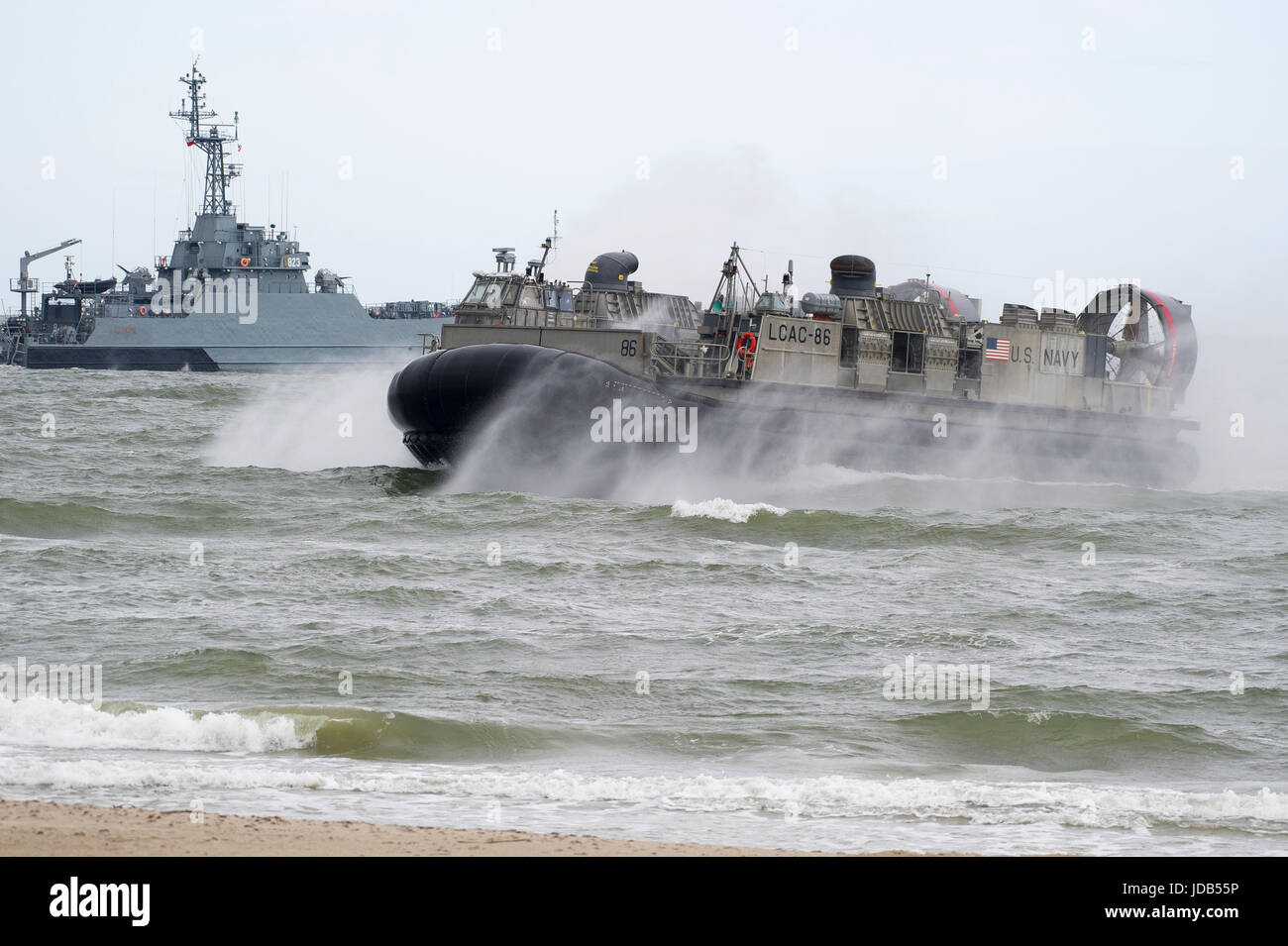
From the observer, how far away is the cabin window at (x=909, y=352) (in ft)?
65.0

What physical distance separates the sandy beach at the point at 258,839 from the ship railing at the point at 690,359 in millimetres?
13065

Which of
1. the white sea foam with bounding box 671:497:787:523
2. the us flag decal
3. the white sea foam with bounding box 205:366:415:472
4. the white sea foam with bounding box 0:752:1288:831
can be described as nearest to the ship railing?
the white sea foam with bounding box 671:497:787:523

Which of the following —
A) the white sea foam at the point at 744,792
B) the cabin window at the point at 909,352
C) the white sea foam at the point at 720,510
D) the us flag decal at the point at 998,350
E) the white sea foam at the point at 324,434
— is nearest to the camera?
the white sea foam at the point at 744,792

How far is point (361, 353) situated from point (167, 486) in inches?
1821

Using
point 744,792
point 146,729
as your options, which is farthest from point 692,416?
point 744,792

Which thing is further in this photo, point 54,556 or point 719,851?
point 54,556

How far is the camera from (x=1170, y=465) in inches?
922

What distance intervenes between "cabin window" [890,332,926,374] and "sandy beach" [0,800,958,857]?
Result: 600 inches

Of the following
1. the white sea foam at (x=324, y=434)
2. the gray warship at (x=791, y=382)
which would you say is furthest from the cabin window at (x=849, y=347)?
the white sea foam at (x=324, y=434)

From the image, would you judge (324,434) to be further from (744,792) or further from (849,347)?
(744,792)

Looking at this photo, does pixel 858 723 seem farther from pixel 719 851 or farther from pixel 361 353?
pixel 361 353

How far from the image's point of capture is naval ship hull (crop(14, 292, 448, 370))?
5891cm

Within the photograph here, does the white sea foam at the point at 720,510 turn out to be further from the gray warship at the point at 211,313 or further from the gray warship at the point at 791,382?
the gray warship at the point at 211,313
